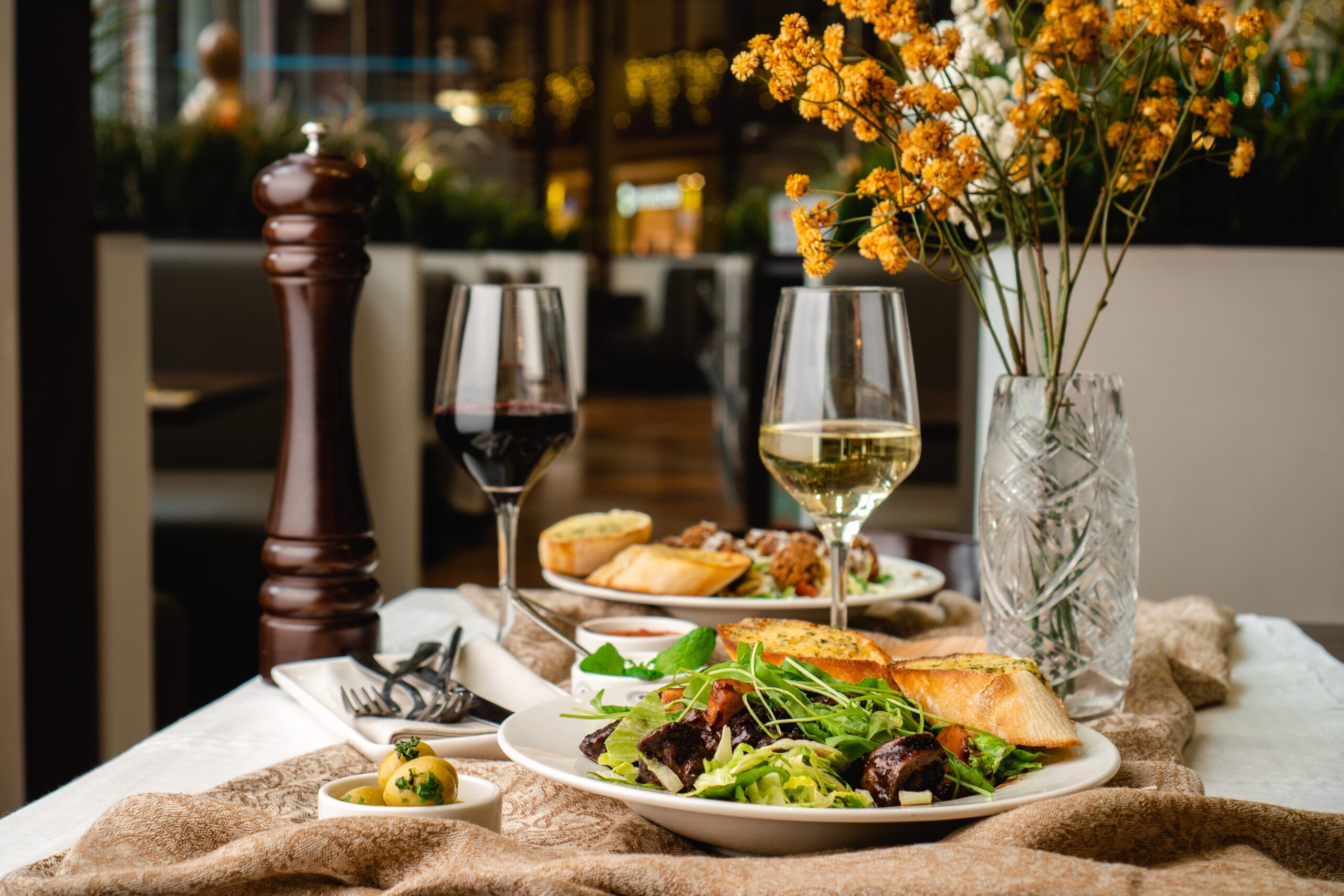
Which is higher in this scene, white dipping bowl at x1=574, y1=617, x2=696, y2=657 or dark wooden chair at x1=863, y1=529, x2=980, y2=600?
white dipping bowl at x1=574, y1=617, x2=696, y2=657

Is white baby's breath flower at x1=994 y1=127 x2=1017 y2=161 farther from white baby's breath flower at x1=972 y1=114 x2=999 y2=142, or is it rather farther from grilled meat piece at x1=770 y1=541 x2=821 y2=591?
grilled meat piece at x1=770 y1=541 x2=821 y2=591

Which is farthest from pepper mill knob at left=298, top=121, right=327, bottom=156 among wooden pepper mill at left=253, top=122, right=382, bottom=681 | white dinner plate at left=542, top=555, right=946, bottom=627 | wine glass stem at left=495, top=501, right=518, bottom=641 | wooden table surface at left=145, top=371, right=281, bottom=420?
wooden table surface at left=145, top=371, right=281, bottom=420

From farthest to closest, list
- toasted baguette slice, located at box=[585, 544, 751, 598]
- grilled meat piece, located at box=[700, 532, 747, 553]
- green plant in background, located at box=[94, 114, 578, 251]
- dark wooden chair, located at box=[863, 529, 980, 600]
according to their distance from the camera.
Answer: green plant in background, located at box=[94, 114, 578, 251], dark wooden chair, located at box=[863, 529, 980, 600], grilled meat piece, located at box=[700, 532, 747, 553], toasted baguette slice, located at box=[585, 544, 751, 598]

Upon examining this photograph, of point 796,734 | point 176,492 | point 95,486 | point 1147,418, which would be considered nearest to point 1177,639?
point 796,734

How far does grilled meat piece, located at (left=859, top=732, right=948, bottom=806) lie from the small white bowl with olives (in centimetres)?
16

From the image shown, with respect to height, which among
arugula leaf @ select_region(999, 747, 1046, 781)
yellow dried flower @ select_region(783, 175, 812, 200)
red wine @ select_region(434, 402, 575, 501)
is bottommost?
arugula leaf @ select_region(999, 747, 1046, 781)

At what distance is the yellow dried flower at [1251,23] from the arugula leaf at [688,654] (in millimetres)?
451

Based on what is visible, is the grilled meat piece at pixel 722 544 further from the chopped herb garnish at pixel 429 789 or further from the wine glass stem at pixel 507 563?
the chopped herb garnish at pixel 429 789

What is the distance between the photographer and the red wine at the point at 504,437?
90 cm

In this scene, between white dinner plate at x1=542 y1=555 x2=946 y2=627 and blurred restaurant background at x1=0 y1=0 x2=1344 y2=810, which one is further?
blurred restaurant background at x1=0 y1=0 x2=1344 y2=810

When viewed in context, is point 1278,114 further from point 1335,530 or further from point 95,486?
point 95,486

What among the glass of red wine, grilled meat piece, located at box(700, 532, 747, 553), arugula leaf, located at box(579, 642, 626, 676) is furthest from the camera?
grilled meat piece, located at box(700, 532, 747, 553)

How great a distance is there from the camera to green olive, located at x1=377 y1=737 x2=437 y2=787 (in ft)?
1.79

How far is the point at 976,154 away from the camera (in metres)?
0.74
